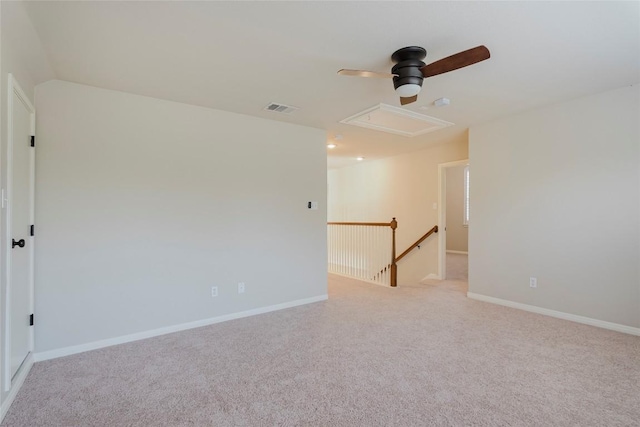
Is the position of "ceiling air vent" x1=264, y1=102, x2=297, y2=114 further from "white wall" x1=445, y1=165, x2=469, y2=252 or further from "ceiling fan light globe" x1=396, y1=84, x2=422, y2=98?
"white wall" x1=445, y1=165, x2=469, y2=252

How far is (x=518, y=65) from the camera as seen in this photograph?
2537mm

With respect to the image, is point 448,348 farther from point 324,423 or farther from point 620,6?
point 620,6

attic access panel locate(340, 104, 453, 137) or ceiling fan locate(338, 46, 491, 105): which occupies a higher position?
attic access panel locate(340, 104, 453, 137)

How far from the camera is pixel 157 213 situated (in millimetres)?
3156

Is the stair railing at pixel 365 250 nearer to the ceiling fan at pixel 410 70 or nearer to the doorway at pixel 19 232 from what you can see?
the ceiling fan at pixel 410 70

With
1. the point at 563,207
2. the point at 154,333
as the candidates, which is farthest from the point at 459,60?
the point at 154,333

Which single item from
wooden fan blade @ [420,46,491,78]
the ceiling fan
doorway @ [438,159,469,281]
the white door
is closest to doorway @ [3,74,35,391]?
the white door

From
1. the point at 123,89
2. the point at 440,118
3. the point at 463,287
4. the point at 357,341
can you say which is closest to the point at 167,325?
the point at 357,341

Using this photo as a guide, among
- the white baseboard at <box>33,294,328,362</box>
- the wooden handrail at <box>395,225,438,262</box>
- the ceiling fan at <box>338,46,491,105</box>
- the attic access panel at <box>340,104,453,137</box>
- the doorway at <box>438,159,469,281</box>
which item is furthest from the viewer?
the doorway at <box>438,159,469,281</box>

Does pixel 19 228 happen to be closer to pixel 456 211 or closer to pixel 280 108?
pixel 280 108

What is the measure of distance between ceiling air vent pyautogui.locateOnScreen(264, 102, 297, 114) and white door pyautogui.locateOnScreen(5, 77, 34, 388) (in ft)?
6.71

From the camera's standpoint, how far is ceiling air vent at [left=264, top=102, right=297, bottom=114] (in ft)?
11.2

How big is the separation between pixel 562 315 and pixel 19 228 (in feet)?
17.2

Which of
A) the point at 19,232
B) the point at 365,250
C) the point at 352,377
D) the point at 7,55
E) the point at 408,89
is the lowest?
the point at 352,377
